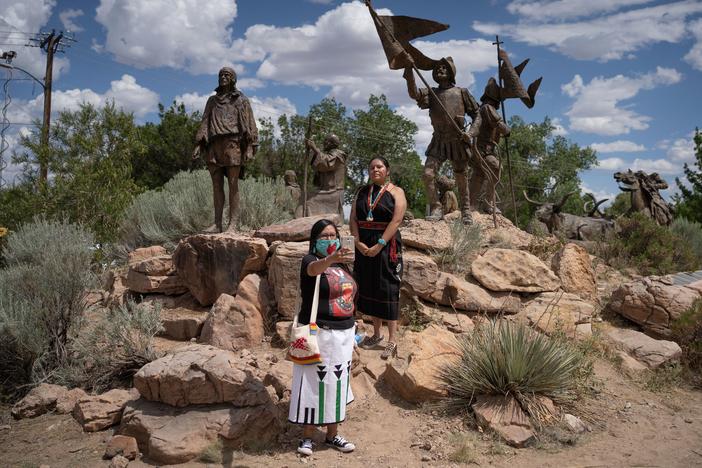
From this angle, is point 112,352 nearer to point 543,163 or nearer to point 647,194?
point 647,194

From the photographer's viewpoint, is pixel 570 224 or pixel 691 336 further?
pixel 570 224

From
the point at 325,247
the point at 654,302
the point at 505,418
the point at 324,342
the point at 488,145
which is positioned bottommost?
the point at 505,418

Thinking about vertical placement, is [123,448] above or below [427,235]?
below

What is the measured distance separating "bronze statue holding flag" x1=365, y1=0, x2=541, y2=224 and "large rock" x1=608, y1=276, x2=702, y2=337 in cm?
224

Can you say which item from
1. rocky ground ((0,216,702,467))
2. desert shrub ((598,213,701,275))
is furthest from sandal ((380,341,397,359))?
desert shrub ((598,213,701,275))

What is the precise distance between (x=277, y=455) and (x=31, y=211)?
8831 millimetres

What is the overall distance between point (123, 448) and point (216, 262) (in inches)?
106

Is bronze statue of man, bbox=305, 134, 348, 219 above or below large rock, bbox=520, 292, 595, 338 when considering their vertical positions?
above

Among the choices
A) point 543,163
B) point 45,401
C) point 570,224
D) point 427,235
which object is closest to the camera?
point 45,401

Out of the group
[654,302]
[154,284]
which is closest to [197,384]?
[154,284]

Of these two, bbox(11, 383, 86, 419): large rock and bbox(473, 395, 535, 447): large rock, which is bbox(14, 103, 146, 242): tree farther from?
bbox(473, 395, 535, 447): large rock

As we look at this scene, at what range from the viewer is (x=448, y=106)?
7383 mm

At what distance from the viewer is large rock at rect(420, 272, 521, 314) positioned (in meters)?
6.05

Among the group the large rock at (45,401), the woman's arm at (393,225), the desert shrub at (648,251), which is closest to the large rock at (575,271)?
the desert shrub at (648,251)
